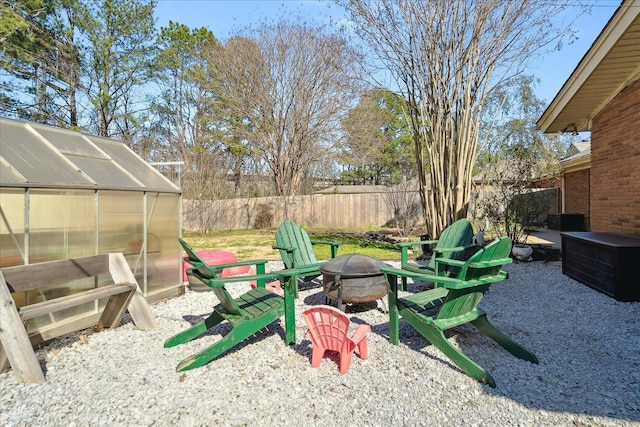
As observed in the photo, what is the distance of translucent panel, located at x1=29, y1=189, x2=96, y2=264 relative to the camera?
334 cm

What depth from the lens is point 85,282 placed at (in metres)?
3.82

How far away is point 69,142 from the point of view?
14.5 ft

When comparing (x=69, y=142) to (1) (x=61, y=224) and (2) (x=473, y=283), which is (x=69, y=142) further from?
(2) (x=473, y=283)

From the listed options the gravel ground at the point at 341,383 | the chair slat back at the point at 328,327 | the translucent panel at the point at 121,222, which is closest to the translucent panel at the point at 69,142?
the translucent panel at the point at 121,222

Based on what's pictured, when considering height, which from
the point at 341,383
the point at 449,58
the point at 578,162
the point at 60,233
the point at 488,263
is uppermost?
the point at 449,58

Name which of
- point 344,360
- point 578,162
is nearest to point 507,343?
point 344,360

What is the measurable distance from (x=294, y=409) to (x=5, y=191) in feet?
10.2

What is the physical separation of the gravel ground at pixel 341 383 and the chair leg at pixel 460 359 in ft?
0.21

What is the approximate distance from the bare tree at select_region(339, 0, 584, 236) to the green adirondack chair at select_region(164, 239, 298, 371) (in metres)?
4.65

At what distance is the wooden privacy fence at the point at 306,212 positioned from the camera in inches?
672

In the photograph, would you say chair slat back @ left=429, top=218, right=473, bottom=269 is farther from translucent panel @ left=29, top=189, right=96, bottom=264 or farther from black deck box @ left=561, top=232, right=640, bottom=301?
translucent panel @ left=29, top=189, right=96, bottom=264

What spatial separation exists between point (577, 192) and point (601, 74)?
30.3 ft

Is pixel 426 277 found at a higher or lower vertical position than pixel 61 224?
lower

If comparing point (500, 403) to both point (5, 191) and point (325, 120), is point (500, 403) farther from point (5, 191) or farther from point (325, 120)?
point (325, 120)
